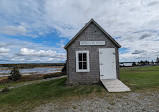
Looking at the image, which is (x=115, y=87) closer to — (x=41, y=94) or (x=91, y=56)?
(x=91, y=56)

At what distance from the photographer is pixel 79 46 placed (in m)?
9.41

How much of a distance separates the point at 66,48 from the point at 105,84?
14.5ft

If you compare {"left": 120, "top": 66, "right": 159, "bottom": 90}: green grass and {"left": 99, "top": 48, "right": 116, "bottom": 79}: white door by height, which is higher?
{"left": 99, "top": 48, "right": 116, "bottom": 79}: white door

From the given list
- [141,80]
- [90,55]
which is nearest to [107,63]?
[90,55]

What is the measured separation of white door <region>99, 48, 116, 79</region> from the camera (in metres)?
9.33

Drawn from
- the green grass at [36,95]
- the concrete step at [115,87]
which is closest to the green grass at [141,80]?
the concrete step at [115,87]

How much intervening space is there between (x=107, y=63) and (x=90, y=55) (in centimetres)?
166

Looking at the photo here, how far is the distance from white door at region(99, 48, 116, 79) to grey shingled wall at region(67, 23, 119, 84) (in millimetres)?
278

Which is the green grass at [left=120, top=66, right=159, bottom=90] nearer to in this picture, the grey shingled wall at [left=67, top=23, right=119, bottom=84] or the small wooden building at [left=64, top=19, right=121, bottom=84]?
the small wooden building at [left=64, top=19, right=121, bottom=84]

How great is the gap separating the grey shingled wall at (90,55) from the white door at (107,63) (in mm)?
278

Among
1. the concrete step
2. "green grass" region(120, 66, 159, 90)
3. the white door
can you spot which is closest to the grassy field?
"green grass" region(120, 66, 159, 90)

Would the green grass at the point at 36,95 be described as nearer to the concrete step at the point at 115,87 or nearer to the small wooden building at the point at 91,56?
the concrete step at the point at 115,87

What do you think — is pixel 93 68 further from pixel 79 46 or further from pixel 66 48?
pixel 66 48

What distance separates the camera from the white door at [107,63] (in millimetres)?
9328
